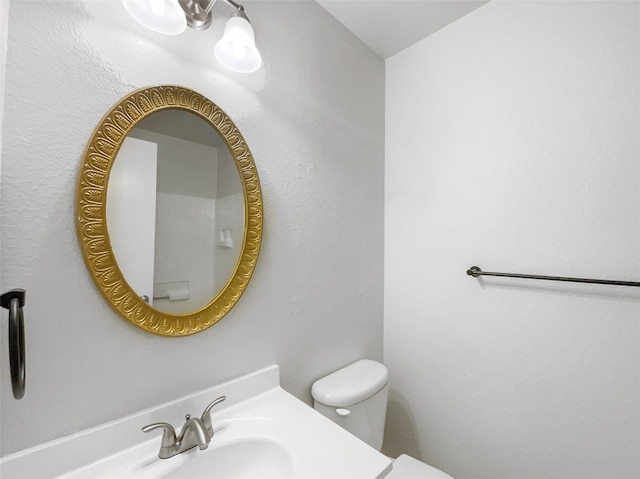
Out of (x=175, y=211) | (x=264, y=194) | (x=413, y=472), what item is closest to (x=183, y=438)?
(x=175, y=211)

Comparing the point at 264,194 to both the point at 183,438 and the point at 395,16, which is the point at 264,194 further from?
the point at 395,16

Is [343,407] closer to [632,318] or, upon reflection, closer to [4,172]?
[632,318]

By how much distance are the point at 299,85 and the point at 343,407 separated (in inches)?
50.2

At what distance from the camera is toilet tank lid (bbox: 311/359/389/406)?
1085 millimetres

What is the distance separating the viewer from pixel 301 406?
3.02ft

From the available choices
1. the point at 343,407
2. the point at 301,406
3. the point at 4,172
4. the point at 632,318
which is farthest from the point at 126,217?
the point at 632,318

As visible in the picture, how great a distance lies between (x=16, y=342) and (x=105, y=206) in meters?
0.33

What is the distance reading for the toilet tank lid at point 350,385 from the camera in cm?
108

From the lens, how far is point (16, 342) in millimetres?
471

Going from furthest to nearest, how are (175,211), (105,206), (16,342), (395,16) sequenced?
(395,16) → (175,211) → (105,206) → (16,342)

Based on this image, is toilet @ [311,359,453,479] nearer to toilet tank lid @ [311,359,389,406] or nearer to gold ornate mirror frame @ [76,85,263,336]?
toilet tank lid @ [311,359,389,406]

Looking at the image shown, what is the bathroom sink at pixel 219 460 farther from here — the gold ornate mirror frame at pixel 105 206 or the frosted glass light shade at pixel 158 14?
the frosted glass light shade at pixel 158 14

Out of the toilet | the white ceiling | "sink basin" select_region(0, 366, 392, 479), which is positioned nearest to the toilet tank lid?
the toilet

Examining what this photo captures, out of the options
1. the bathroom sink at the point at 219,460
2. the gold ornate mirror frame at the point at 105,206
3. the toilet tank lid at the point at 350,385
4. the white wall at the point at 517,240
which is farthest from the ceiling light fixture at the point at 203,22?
the toilet tank lid at the point at 350,385
